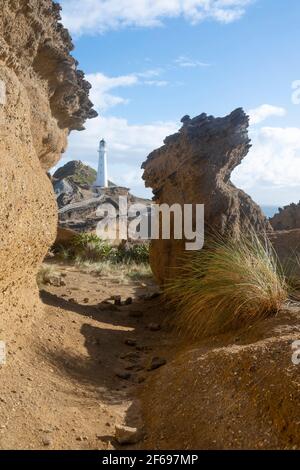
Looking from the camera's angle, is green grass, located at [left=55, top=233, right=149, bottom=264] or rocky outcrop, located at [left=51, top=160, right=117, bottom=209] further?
rocky outcrop, located at [left=51, top=160, right=117, bottom=209]

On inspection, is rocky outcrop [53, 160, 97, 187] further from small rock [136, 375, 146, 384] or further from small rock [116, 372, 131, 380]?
small rock [136, 375, 146, 384]

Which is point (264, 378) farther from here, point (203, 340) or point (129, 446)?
point (203, 340)

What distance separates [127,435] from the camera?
11.1 ft

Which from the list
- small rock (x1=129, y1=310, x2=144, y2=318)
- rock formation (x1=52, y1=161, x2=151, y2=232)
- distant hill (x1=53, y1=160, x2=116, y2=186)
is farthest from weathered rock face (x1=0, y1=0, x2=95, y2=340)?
distant hill (x1=53, y1=160, x2=116, y2=186)

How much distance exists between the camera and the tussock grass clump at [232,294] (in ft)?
16.1

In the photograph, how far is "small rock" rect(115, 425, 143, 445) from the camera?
3363 mm

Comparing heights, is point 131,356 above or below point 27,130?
below

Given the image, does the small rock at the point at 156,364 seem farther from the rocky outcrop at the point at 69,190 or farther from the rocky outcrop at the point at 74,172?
the rocky outcrop at the point at 74,172

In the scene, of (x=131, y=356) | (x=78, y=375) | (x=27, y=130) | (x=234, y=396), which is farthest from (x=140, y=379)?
(x=27, y=130)

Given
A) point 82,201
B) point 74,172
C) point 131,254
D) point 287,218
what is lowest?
point 131,254

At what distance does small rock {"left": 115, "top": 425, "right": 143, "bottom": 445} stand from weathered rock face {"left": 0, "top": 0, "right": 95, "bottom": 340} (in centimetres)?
163

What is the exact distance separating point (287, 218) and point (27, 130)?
10134mm

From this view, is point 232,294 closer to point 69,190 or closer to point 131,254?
point 131,254

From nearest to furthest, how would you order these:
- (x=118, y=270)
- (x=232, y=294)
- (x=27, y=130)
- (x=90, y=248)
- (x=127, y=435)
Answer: (x=127, y=435) → (x=232, y=294) → (x=27, y=130) → (x=118, y=270) → (x=90, y=248)
